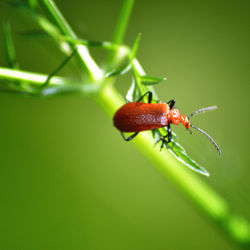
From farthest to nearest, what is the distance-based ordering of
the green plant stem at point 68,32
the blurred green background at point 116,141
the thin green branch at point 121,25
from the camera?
the blurred green background at point 116,141, the thin green branch at point 121,25, the green plant stem at point 68,32

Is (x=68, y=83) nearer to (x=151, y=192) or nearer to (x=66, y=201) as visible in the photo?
(x=66, y=201)

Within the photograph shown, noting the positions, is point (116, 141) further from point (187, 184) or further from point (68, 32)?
point (68, 32)

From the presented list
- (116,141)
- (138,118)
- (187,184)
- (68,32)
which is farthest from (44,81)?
(116,141)

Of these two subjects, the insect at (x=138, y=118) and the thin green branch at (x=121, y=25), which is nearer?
the thin green branch at (x=121, y=25)

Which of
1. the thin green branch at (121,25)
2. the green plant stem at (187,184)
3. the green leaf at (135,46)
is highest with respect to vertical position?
the thin green branch at (121,25)

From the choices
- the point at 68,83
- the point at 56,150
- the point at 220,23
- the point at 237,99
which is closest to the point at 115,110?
the point at 68,83

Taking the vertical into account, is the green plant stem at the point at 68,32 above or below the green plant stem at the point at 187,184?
above

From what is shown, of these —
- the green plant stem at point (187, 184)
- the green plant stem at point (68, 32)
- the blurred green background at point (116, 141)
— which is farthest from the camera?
the blurred green background at point (116, 141)

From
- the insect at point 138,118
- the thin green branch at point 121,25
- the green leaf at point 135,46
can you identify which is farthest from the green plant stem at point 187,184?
the green leaf at point 135,46

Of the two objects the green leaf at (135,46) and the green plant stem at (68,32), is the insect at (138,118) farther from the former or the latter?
the green leaf at (135,46)

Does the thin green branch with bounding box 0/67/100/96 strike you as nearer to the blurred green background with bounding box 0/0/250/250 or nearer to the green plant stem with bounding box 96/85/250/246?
the green plant stem with bounding box 96/85/250/246
